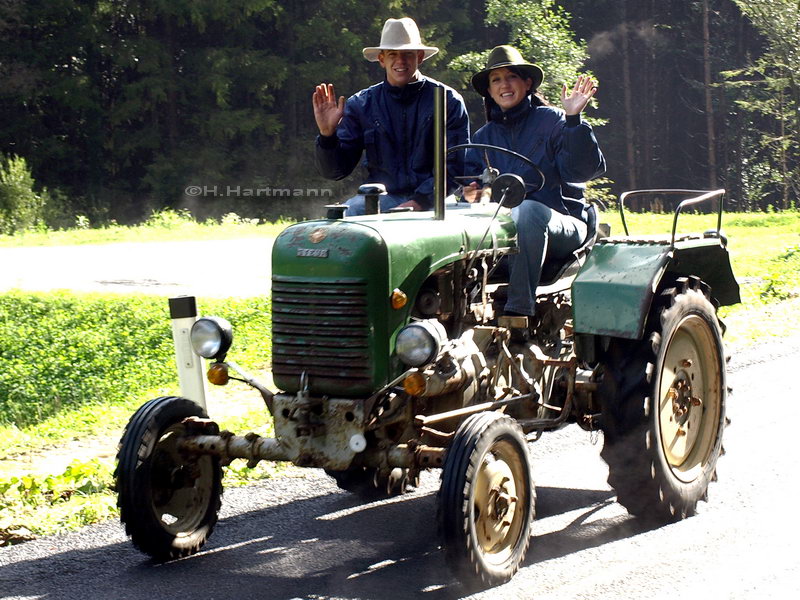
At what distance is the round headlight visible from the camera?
5199 mm

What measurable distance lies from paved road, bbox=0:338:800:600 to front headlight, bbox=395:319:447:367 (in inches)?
36.0

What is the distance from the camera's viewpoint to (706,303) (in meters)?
6.00

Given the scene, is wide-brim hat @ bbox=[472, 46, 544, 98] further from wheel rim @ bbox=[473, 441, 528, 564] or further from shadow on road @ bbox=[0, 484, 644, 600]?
wheel rim @ bbox=[473, 441, 528, 564]

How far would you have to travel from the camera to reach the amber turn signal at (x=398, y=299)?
16.3 feet

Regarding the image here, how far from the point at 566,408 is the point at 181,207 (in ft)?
102

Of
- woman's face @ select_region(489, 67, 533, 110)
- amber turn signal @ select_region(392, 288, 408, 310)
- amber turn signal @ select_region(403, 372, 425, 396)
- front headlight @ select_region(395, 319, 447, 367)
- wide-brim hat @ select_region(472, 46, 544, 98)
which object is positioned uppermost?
wide-brim hat @ select_region(472, 46, 544, 98)

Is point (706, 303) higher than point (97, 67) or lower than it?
lower

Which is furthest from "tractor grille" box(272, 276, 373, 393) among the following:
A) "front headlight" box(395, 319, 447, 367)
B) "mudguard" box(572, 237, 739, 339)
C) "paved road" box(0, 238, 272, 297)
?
"paved road" box(0, 238, 272, 297)

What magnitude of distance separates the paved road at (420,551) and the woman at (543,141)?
1.42 m

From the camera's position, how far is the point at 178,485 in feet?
17.3

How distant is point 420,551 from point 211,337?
4.38 feet

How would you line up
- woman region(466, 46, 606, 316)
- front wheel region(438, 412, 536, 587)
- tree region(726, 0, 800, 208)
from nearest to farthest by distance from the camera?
front wheel region(438, 412, 536, 587) → woman region(466, 46, 606, 316) → tree region(726, 0, 800, 208)

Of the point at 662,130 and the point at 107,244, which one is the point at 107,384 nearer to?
the point at 107,244

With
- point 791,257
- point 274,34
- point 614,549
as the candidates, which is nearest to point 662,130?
point 274,34
